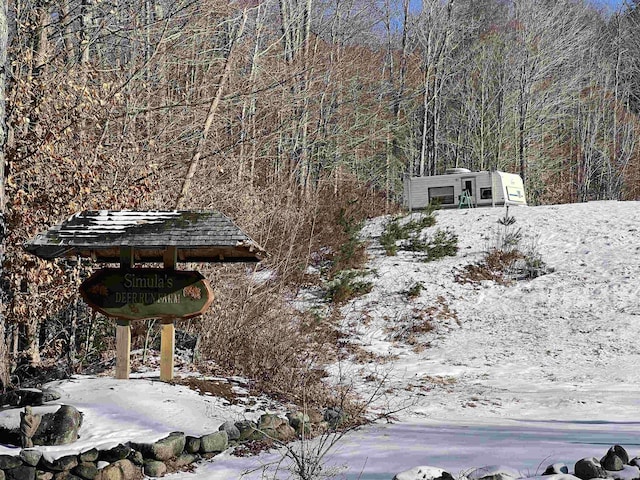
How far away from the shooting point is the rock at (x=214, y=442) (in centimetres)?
686

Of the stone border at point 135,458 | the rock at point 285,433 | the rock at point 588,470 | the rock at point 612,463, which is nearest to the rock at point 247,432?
the stone border at point 135,458

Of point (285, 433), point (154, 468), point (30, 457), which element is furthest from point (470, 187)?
point (30, 457)

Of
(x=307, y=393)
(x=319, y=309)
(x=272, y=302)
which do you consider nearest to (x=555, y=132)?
(x=319, y=309)

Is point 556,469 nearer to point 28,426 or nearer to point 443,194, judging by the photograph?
point 28,426

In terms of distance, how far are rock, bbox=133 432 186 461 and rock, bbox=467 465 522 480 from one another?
255 cm

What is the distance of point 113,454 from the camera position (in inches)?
250

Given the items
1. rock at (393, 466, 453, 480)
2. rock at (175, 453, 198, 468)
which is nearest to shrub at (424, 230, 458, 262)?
rock at (175, 453, 198, 468)

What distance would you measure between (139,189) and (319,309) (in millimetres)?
9038

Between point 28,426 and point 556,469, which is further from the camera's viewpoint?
point 28,426

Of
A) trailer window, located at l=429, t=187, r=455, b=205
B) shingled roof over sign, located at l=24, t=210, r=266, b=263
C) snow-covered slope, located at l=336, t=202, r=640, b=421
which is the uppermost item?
trailer window, located at l=429, t=187, r=455, b=205

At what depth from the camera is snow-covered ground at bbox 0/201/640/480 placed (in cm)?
704

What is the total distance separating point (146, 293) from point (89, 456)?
218cm

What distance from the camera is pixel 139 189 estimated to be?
9.14 m

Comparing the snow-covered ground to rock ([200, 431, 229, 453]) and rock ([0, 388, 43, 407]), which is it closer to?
rock ([200, 431, 229, 453])
